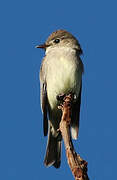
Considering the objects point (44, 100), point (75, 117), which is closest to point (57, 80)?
point (44, 100)

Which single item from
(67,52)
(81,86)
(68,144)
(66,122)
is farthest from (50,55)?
(68,144)

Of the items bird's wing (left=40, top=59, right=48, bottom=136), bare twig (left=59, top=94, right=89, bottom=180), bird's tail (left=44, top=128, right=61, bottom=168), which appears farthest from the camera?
bird's wing (left=40, top=59, right=48, bottom=136)

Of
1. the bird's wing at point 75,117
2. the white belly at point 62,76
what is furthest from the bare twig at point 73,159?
the bird's wing at point 75,117

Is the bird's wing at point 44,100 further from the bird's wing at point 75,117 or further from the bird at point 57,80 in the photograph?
the bird's wing at point 75,117

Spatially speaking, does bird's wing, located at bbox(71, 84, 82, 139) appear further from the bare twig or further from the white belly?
the bare twig

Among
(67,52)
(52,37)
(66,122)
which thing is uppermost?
(52,37)

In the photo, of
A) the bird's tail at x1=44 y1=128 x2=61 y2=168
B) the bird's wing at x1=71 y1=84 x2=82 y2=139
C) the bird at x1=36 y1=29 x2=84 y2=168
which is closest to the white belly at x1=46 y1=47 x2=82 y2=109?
the bird at x1=36 y1=29 x2=84 y2=168

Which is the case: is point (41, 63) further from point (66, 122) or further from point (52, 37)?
point (66, 122)
